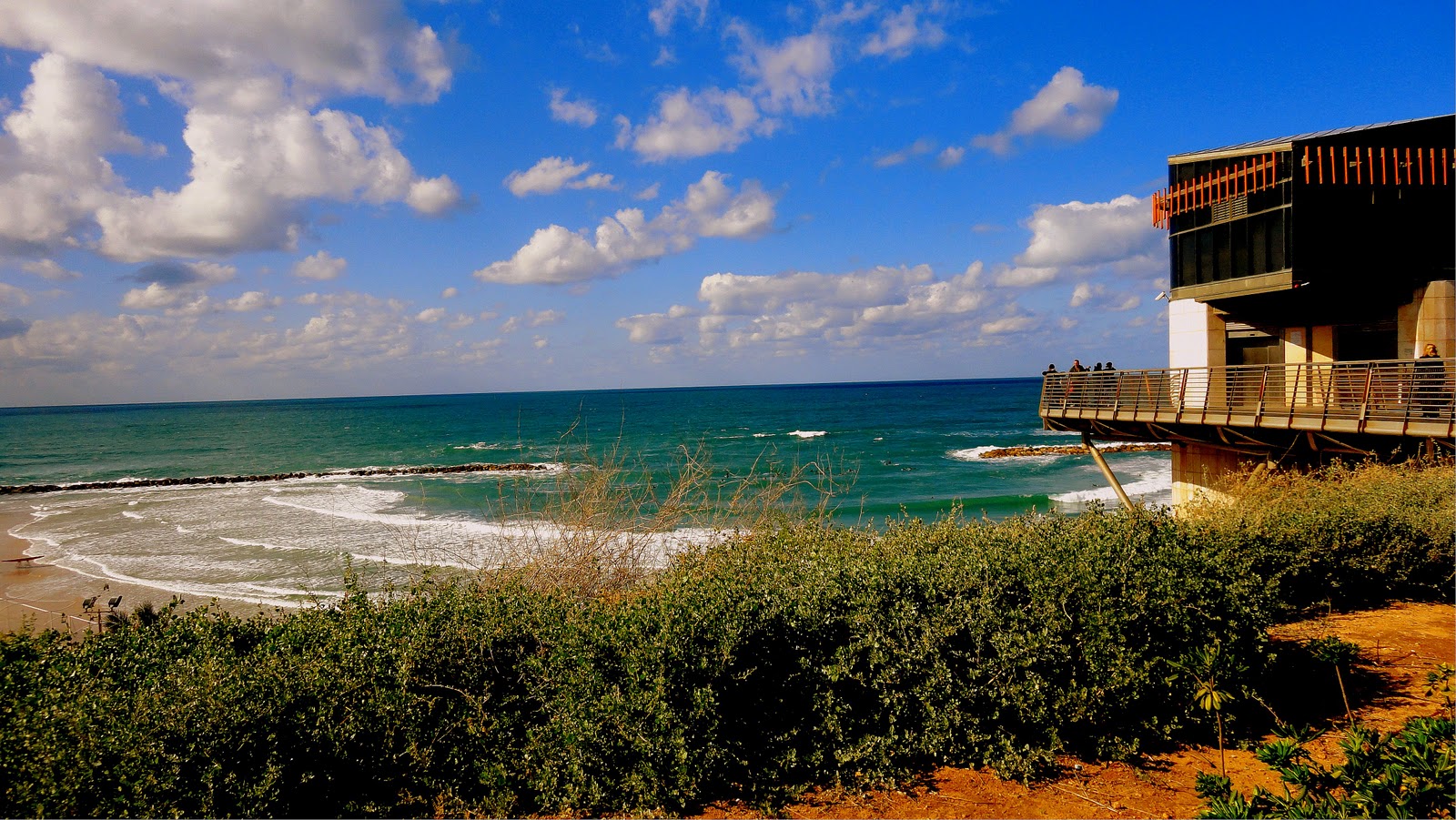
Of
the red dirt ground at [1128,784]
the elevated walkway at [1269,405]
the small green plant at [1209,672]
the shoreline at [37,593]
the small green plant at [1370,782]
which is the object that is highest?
the elevated walkway at [1269,405]

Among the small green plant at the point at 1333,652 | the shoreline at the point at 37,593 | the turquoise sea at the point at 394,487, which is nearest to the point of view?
the small green plant at the point at 1333,652

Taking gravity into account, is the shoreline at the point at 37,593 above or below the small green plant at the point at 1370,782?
below

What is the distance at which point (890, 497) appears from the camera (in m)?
32.9

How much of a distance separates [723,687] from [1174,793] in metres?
3.10

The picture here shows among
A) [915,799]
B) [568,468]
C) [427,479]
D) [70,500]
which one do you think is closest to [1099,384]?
[568,468]

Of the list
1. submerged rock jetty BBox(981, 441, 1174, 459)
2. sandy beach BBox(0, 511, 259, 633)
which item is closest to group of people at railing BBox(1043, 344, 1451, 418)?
sandy beach BBox(0, 511, 259, 633)

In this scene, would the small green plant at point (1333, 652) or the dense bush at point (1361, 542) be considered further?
the dense bush at point (1361, 542)

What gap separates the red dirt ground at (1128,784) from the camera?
16.2ft

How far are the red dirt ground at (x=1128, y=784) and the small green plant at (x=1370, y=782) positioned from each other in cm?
189

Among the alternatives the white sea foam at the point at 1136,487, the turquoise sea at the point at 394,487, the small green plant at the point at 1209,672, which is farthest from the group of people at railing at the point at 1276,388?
the white sea foam at the point at 1136,487

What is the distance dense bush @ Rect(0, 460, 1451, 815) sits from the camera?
14.5ft

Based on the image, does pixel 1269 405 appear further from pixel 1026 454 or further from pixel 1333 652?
pixel 1026 454

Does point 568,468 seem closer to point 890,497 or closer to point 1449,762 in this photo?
point 1449,762

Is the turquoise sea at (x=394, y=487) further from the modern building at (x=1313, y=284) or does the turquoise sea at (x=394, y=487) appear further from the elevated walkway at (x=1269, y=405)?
the modern building at (x=1313, y=284)
